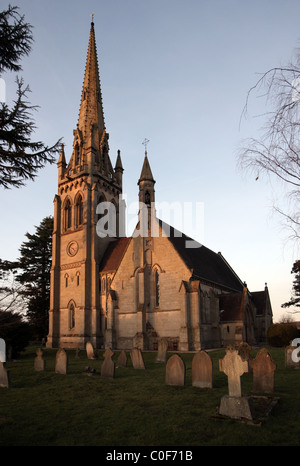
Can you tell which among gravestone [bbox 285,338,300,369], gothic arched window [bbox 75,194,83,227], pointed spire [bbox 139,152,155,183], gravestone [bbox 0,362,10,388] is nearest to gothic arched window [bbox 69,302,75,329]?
gothic arched window [bbox 75,194,83,227]

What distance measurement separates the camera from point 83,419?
25.9ft

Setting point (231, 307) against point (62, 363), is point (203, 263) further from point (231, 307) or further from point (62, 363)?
point (62, 363)

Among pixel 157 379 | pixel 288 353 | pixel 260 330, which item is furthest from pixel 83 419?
pixel 260 330

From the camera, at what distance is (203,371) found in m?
11.3

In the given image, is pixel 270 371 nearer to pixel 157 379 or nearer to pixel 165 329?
pixel 157 379

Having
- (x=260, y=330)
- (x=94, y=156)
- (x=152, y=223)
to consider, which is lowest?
(x=260, y=330)

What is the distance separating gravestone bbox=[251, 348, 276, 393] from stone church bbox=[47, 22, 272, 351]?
16.4 m

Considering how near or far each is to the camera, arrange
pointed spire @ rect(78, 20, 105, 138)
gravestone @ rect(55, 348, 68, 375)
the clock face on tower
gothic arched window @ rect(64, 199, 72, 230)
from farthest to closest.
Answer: pointed spire @ rect(78, 20, 105, 138) < gothic arched window @ rect(64, 199, 72, 230) < the clock face on tower < gravestone @ rect(55, 348, 68, 375)

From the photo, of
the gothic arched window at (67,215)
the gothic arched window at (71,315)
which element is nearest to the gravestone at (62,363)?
the gothic arched window at (71,315)

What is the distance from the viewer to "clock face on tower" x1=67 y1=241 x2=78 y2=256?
1464 inches

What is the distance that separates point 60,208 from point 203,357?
3194 centimetres

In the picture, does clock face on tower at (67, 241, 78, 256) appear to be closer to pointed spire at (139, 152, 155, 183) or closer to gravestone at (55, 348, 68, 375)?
pointed spire at (139, 152, 155, 183)

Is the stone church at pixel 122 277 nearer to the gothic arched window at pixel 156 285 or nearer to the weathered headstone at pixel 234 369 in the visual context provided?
the gothic arched window at pixel 156 285

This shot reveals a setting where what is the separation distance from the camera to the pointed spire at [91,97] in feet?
139
